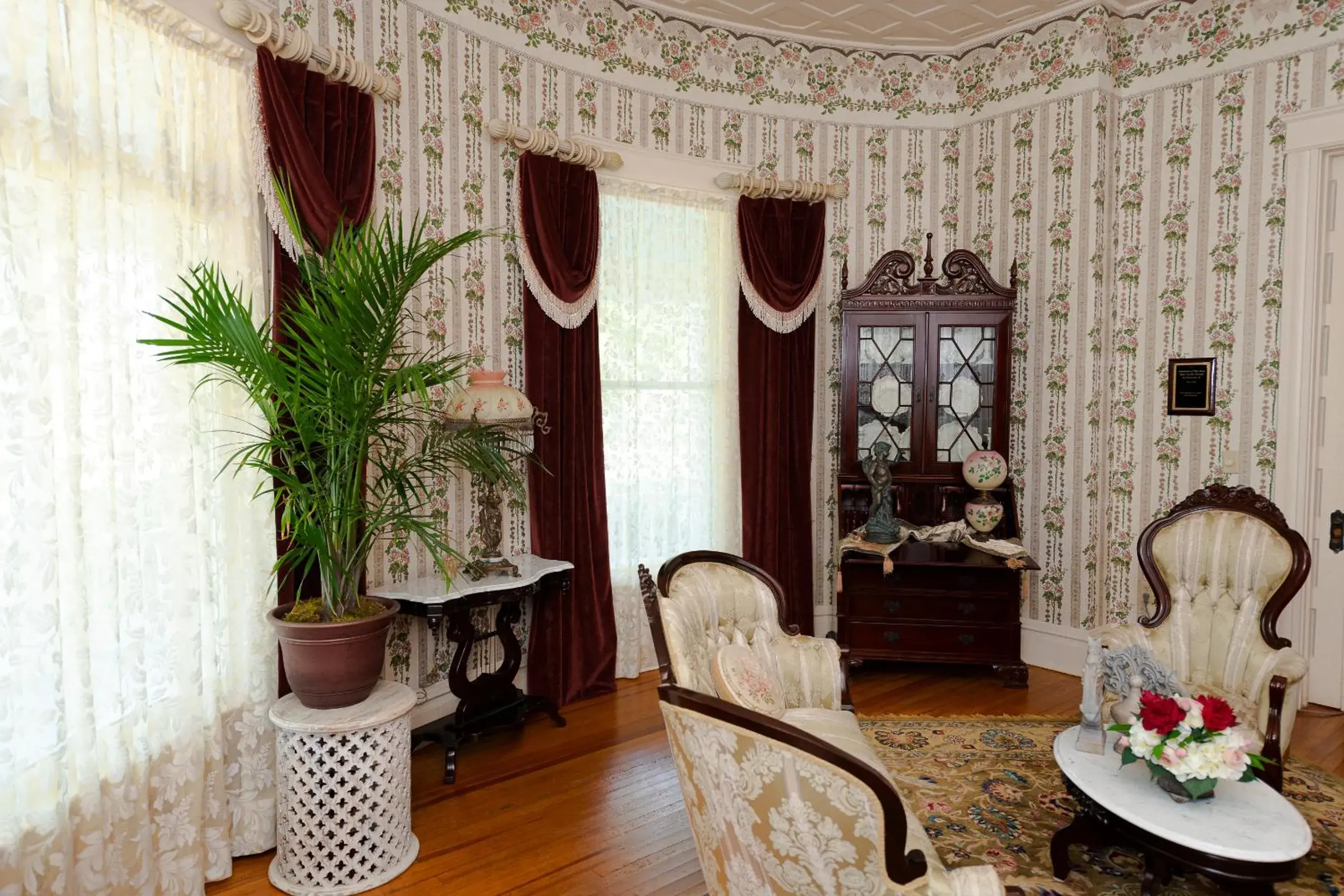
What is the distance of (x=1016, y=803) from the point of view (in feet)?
9.82

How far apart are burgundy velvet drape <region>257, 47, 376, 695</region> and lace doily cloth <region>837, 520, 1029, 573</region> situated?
2.66 metres

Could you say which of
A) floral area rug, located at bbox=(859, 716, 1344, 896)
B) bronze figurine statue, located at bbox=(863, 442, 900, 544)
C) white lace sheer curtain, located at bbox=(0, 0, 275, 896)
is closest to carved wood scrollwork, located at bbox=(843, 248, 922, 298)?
bronze figurine statue, located at bbox=(863, 442, 900, 544)

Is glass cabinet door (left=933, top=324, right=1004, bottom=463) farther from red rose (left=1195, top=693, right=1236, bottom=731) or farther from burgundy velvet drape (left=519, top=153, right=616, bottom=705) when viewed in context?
red rose (left=1195, top=693, right=1236, bottom=731)

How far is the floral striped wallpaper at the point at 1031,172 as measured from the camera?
3.66 meters

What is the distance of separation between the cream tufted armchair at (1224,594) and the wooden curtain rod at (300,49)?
11.6 feet

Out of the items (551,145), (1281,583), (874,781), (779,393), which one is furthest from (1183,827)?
(551,145)

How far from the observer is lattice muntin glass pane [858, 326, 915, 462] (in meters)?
4.61

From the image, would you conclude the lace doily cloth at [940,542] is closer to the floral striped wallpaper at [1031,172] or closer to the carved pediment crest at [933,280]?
the floral striped wallpaper at [1031,172]

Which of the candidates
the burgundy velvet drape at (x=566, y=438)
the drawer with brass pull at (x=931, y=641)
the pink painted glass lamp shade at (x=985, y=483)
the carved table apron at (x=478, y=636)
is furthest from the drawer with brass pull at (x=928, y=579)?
the carved table apron at (x=478, y=636)

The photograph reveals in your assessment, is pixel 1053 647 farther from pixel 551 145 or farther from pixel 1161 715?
pixel 551 145

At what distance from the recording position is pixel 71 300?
6.77ft

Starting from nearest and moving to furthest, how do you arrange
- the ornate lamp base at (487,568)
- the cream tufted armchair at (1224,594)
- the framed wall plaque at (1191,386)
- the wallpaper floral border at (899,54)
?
the cream tufted armchair at (1224,594) → the ornate lamp base at (487,568) → the wallpaper floral border at (899,54) → the framed wall plaque at (1191,386)

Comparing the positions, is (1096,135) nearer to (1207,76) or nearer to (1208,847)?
→ (1207,76)

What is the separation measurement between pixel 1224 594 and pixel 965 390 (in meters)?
1.71
